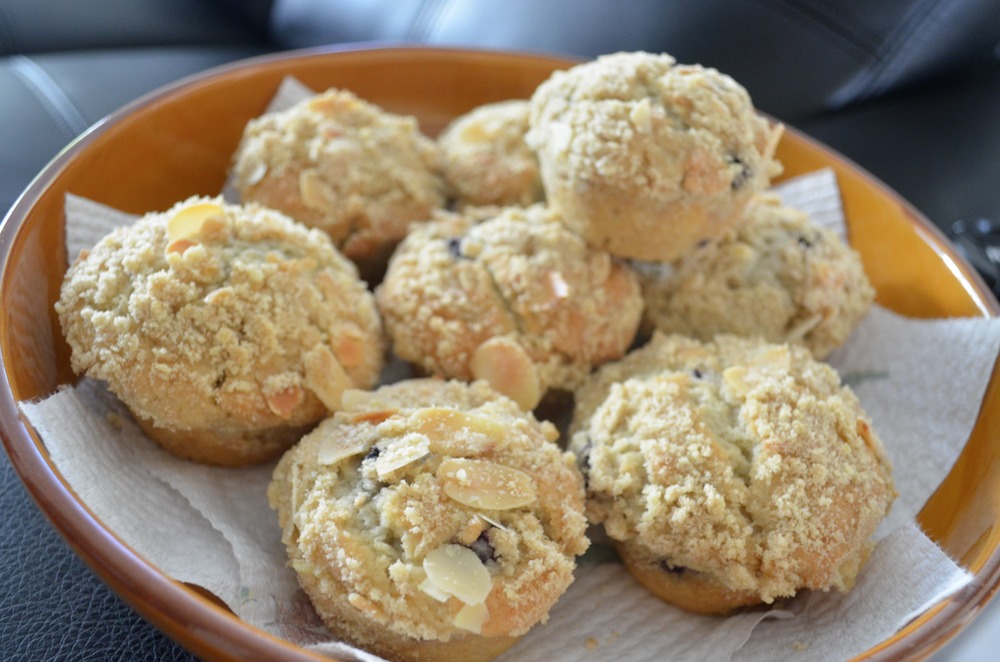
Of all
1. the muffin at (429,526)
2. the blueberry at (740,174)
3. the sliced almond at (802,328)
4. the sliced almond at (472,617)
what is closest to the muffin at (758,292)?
the sliced almond at (802,328)

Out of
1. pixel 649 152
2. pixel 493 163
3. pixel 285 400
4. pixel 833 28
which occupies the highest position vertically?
pixel 833 28

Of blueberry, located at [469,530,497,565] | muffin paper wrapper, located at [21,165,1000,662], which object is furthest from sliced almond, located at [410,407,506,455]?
muffin paper wrapper, located at [21,165,1000,662]

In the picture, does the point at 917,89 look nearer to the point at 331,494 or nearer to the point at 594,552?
the point at 594,552

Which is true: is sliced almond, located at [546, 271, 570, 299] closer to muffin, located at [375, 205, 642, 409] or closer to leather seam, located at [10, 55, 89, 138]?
muffin, located at [375, 205, 642, 409]

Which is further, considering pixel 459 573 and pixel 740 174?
pixel 740 174

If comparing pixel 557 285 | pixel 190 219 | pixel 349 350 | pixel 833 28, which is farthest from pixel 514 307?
pixel 833 28

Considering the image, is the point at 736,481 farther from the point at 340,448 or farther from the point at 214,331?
the point at 214,331

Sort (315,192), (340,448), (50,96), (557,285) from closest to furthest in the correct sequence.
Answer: (340,448), (557,285), (315,192), (50,96)

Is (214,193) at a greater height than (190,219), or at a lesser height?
lesser

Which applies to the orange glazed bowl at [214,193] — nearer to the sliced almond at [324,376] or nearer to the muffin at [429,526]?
the muffin at [429,526]
